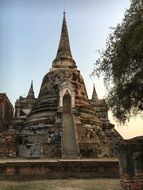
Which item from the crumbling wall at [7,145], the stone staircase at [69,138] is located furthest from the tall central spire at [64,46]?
the crumbling wall at [7,145]

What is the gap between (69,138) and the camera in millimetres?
21562

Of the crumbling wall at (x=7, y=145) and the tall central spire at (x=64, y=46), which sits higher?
the tall central spire at (x=64, y=46)

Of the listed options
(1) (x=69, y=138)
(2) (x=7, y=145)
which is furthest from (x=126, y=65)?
(2) (x=7, y=145)

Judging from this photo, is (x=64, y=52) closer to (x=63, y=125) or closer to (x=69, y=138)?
(x=63, y=125)

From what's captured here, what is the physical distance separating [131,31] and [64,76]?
63.8 feet

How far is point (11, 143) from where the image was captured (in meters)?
22.3

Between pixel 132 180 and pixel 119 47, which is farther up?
pixel 119 47

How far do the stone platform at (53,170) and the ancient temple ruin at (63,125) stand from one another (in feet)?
20.3

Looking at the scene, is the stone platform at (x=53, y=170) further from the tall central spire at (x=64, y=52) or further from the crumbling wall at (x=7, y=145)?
the tall central spire at (x=64, y=52)

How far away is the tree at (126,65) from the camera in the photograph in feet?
33.6

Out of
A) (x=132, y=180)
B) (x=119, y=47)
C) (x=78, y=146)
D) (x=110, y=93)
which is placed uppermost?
(x=119, y=47)

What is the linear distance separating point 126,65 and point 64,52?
76.6ft

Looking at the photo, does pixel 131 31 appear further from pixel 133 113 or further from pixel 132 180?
pixel 132 180

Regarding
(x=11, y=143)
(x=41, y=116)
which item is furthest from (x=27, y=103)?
(x=11, y=143)
